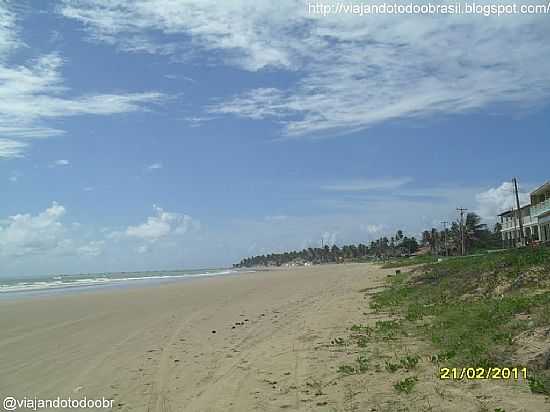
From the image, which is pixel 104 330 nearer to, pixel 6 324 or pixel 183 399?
pixel 6 324

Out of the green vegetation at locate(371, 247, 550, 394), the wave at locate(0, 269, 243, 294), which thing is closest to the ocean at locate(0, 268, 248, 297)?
the wave at locate(0, 269, 243, 294)

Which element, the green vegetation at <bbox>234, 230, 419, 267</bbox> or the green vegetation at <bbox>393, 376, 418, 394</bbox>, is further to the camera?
the green vegetation at <bbox>234, 230, 419, 267</bbox>

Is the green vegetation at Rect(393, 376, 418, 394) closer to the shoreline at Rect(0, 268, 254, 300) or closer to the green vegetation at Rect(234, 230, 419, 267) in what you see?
the shoreline at Rect(0, 268, 254, 300)

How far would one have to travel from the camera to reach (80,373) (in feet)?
33.3

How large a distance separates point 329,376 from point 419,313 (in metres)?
5.98

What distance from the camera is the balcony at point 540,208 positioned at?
47.9 meters

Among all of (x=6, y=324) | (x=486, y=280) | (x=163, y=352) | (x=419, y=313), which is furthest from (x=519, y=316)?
(x=6, y=324)

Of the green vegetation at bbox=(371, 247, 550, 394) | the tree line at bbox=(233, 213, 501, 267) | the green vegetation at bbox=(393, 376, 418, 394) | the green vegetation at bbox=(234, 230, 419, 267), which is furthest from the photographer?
the green vegetation at bbox=(234, 230, 419, 267)

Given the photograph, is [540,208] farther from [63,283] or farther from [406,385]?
[63,283]

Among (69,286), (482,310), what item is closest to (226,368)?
(482,310)

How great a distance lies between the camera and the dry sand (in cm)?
681

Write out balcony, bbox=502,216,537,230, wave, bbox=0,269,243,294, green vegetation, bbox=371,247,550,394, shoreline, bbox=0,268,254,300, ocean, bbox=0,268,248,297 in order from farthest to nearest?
wave, bbox=0,269,243,294, balcony, bbox=502,216,537,230, ocean, bbox=0,268,248,297, shoreline, bbox=0,268,254,300, green vegetation, bbox=371,247,550,394

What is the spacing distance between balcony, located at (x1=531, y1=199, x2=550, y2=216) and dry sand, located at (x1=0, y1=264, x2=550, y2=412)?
37582 mm

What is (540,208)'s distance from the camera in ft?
167
